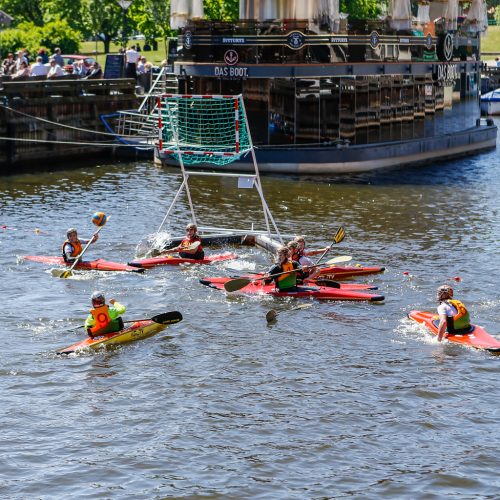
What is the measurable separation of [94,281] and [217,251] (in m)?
4.46

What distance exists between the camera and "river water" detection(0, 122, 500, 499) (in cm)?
1730

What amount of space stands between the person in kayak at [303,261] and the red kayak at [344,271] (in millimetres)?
471

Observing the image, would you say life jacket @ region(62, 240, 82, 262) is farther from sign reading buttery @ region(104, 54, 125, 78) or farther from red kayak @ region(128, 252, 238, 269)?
sign reading buttery @ region(104, 54, 125, 78)

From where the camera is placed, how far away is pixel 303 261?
28250 mm

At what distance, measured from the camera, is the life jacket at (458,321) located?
23.1 m

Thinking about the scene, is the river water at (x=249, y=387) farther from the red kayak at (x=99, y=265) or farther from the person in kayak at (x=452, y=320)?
the person in kayak at (x=452, y=320)

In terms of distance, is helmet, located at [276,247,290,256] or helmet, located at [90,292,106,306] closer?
helmet, located at [90,292,106,306]

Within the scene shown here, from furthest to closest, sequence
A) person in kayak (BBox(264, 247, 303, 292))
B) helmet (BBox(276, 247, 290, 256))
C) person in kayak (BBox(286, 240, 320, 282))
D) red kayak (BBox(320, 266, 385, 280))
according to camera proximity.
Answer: red kayak (BBox(320, 266, 385, 280))
person in kayak (BBox(286, 240, 320, 282))
person in kayak (BBox(264, 247, 303, 292))
helmet (BBox(276, 247, 290, 256))

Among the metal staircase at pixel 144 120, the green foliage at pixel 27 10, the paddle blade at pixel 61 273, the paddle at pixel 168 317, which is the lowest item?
the paddle at pixel 168 317

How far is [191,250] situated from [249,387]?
377 inches

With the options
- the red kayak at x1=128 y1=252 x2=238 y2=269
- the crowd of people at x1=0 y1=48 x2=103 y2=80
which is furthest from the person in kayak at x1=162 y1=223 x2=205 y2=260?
the crowd of people at x1=0 y1=48 x2=103 y2=80

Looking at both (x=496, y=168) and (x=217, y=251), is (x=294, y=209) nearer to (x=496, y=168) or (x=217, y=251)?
(x=217, y=251)

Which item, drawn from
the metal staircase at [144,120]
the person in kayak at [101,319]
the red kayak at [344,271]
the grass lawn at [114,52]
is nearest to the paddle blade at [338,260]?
the red kayak at [344,271]

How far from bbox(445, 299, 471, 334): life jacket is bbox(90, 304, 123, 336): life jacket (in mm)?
6858
